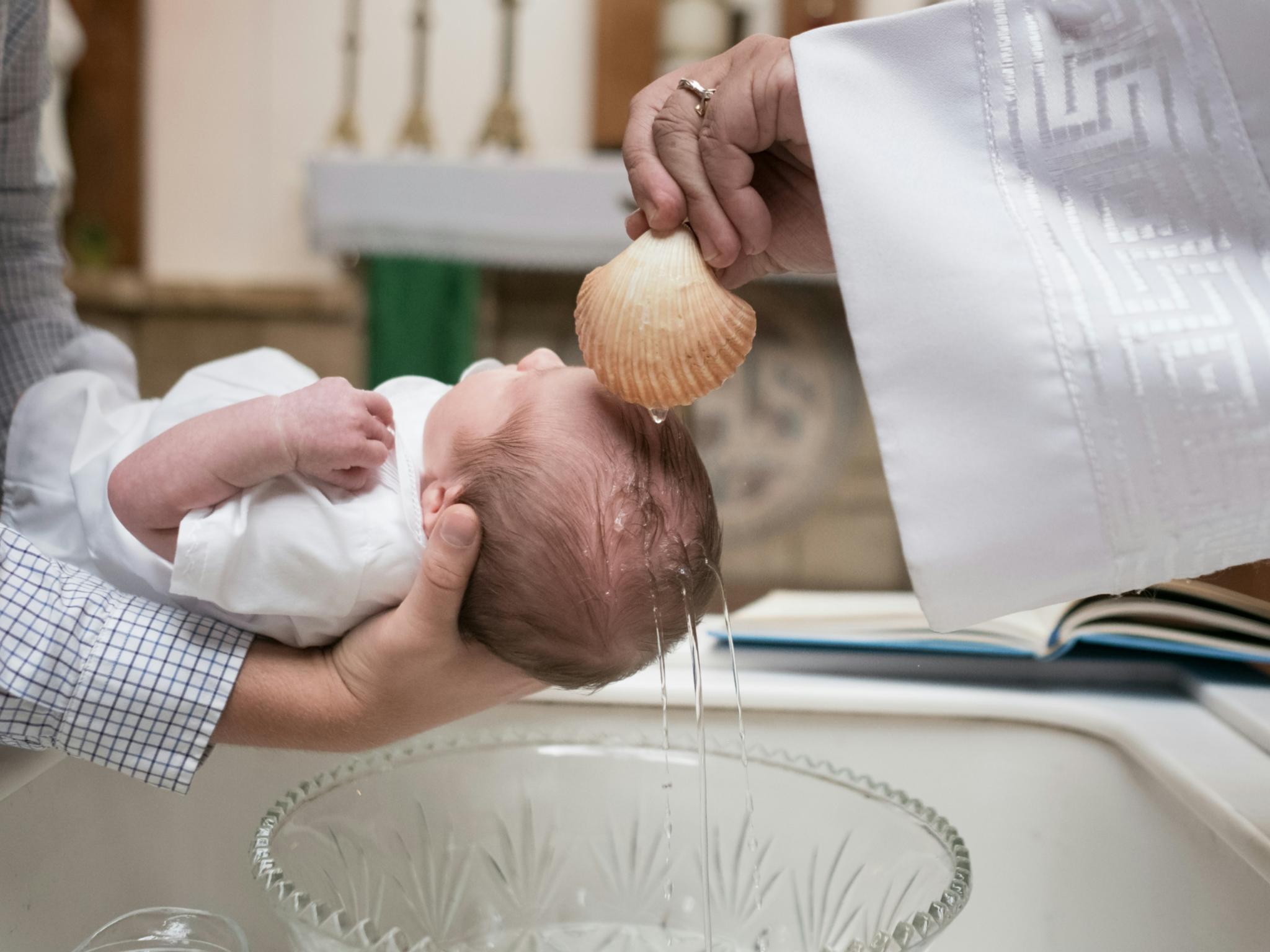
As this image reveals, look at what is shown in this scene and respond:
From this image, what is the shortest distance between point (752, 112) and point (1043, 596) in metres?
0.26

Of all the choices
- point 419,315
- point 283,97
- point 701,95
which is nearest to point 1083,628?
point 701,95

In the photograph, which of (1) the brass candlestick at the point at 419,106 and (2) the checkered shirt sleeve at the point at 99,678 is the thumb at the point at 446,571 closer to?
(2) the checkered shirt sleeve at the point at 99,678

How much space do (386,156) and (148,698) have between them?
6.65ft

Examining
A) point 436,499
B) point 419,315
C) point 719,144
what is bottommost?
point 419,315

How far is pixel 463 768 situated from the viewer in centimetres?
72

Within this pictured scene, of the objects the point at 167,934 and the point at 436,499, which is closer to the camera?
the point at 167,934

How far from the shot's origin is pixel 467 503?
0.66 m

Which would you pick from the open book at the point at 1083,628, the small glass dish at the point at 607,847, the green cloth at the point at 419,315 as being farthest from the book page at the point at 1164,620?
the green cloth at the point at 419,315

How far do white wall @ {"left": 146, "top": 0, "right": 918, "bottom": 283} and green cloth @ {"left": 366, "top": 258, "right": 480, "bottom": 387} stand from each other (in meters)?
0.50

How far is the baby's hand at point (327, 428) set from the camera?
0.65m

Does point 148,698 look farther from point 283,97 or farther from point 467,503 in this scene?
point 283,97

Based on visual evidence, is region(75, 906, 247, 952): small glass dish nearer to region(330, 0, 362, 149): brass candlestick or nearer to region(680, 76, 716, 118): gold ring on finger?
region(680, 76, 716, 118): gold ring on finger

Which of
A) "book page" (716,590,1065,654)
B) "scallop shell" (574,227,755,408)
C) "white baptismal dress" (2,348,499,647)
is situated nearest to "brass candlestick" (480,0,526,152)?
"white baptismal dress" (2,348,499,647)

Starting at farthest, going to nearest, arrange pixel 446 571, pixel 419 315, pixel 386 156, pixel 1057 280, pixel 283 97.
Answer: pixel 283 97, pixel 386 156, pixel 419 315, pixel 446 571, pixel 1057 280
